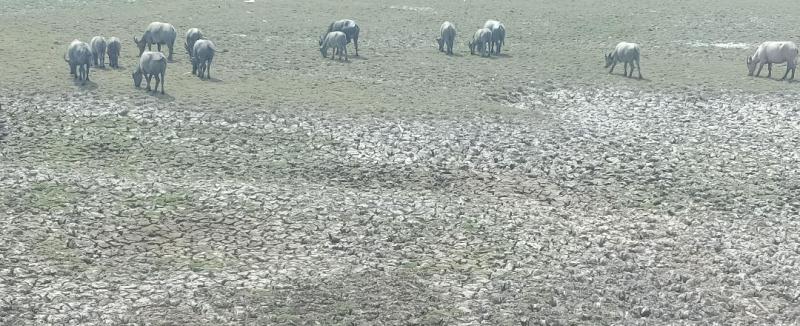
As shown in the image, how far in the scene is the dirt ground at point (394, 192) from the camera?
1554cm

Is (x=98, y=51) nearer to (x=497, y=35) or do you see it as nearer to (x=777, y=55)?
(x=497, y=35)

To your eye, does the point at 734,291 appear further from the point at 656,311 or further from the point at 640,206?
the point at 640,206

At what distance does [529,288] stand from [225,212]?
6166 millimetres

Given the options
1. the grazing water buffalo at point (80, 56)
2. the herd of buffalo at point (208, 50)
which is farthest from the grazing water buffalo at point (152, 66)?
the grazing water buffalo at point (80, 56)

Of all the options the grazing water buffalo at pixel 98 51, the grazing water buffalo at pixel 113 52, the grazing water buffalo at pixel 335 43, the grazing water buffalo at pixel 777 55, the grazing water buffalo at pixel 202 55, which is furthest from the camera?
the grazing water buffalo at pixel 335 43

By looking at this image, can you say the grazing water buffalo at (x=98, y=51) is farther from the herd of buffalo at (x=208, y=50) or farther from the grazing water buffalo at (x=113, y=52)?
the grazing water buffalo at (x=113, y=52)

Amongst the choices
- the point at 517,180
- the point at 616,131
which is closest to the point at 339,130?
the point at 517,180

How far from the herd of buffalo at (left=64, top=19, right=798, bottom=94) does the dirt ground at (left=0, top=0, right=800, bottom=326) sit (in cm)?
64

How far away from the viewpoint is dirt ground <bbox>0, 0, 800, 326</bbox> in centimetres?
1554

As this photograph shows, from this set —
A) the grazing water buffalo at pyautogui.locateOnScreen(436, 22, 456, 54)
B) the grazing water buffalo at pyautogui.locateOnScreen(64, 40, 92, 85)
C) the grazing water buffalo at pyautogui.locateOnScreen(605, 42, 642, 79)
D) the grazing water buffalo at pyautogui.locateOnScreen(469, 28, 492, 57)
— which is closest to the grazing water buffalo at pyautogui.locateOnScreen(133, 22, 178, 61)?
the grazing water buffalo at pyautogui.locateOnScreen(64, 40, 92, 85)

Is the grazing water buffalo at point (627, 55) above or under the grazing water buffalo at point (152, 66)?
above

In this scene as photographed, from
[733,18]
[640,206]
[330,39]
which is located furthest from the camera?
[733,18]

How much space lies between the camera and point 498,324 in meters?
14.8

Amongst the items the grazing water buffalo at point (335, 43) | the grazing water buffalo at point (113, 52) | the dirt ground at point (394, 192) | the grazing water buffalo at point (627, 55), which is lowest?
the dirt ground at point (394, 192)
